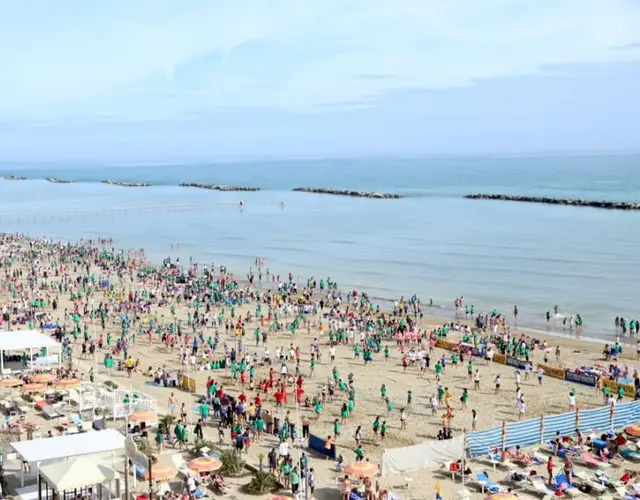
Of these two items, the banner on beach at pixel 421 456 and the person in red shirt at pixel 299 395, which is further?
the person in red shirt at pixel 299 395

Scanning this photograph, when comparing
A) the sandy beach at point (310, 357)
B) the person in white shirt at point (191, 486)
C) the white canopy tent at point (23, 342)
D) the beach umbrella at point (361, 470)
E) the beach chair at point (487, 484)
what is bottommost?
the sandy beach at point (310, 357)

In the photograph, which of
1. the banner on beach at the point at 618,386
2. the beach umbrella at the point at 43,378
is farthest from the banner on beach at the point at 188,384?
the banner on beach at the point at 618,386

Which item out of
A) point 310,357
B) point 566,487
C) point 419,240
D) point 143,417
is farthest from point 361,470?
point 419,240

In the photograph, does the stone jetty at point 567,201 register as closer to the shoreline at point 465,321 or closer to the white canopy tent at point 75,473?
the shoreline at point 465,321

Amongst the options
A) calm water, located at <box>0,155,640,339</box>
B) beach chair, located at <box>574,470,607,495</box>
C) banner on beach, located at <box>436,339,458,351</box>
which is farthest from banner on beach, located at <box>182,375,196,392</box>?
calm water, located at <box>0,155,640,339</box>

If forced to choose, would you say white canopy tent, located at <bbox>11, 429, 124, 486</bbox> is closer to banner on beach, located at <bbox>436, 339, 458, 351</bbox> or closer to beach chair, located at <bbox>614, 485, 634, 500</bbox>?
beach chair, located at <bbox>614, 485, 634, 500</bbox>

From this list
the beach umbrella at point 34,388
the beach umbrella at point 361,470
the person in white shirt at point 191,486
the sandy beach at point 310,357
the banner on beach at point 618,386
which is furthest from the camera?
the banner on beach at point 618,386

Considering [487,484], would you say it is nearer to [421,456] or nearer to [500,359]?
[421,456]
